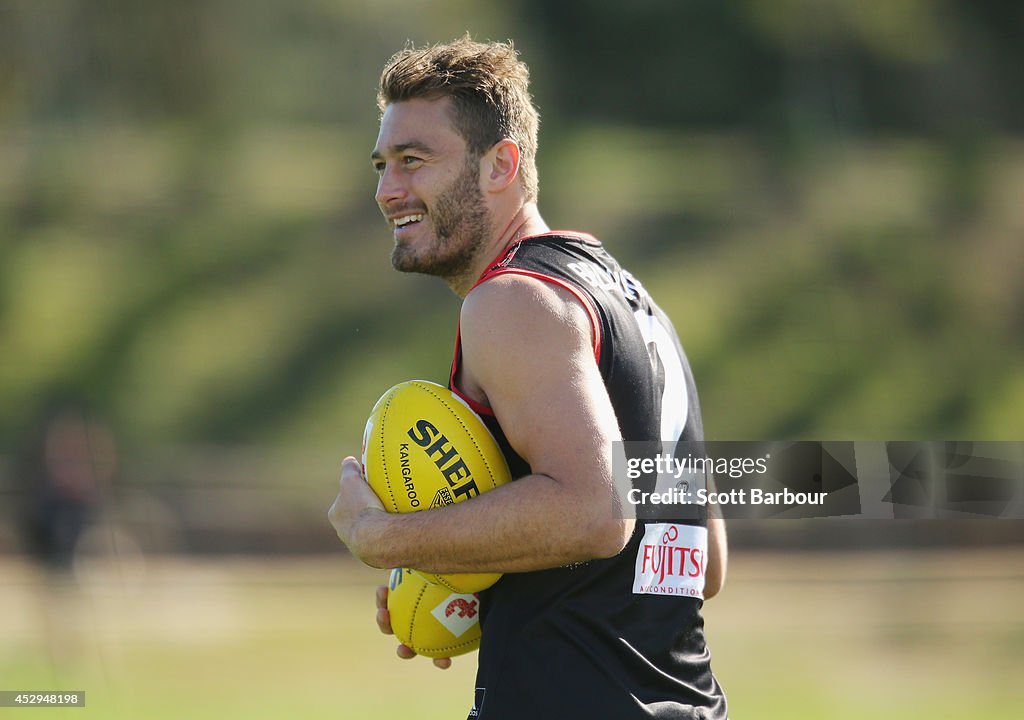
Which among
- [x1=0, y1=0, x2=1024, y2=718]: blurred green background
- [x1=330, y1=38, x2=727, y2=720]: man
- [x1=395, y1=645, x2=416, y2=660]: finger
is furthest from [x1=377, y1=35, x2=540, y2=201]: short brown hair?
[x1=0, y1=0, x2=1024, y2=718]: blurred green background

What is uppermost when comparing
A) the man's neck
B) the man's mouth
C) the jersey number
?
the man's mouth

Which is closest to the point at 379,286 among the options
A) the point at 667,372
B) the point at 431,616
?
the point at 431,616

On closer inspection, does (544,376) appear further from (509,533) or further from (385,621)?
(385,621)

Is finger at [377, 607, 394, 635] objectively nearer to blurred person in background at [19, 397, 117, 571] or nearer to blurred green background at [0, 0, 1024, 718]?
blurred green background at [0, 0, 1024, 718]

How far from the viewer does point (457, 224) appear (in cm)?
329

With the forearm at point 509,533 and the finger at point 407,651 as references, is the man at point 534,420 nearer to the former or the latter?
the forearm at point 509,533

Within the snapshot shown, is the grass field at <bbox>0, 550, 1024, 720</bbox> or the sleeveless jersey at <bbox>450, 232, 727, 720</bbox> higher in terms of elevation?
the sleeveless jersey at <bbox>450, 232, 727, 720</bbox>

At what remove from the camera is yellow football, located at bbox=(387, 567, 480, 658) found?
3.25m

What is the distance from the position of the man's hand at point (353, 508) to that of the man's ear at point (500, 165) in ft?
2.70

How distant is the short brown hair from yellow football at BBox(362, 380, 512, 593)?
688 mm

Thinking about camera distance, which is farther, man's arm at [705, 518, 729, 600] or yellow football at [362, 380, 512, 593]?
man's arm at [705, 518, 729, 600]

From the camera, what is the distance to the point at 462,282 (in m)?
3.43

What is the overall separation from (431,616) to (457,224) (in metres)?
1.03

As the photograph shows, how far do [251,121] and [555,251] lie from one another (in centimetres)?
2905
